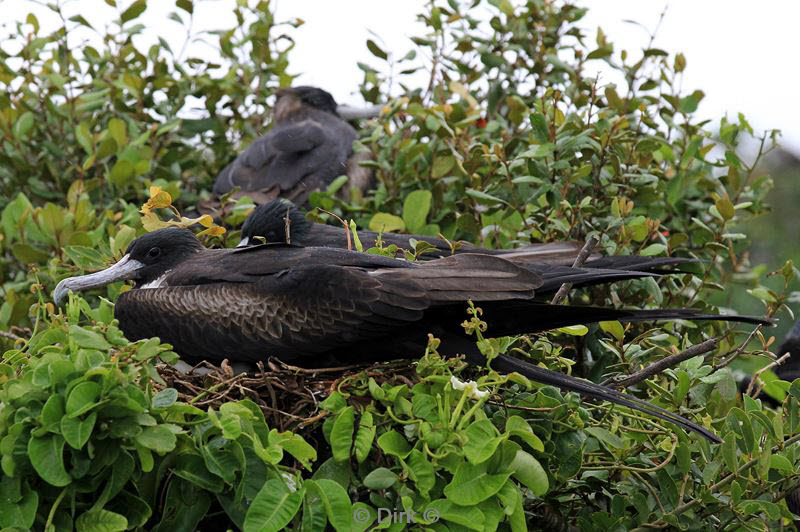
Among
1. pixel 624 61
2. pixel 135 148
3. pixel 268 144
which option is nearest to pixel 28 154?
pixel 135 148

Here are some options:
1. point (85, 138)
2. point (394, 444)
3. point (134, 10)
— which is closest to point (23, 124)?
point (85, 138)

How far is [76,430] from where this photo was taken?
204cm

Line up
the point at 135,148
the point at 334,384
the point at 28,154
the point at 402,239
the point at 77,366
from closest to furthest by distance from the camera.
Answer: the point at 77,366 → the point at 334,384 → the point at 402,239 → the point at 135,148 → the point at 28,154

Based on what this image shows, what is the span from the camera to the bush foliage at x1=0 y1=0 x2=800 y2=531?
84.7 inches

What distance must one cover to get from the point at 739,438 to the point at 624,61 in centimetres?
191

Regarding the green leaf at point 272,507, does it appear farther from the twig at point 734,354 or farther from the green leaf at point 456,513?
the twig at point 734,354

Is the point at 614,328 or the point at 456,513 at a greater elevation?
the point at 614,328

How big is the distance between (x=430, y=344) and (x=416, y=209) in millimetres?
1302

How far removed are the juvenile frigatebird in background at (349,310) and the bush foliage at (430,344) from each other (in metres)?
0.09

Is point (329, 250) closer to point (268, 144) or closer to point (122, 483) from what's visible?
point (122, 483)

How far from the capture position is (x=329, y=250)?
2.94 m

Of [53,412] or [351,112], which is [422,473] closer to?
[53,412]

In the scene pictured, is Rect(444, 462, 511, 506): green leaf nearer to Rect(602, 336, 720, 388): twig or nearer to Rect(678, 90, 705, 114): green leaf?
Rect(602, 336, 720, 388): twig

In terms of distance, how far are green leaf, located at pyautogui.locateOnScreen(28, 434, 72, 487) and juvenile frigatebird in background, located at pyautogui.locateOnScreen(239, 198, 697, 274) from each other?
121 cm
